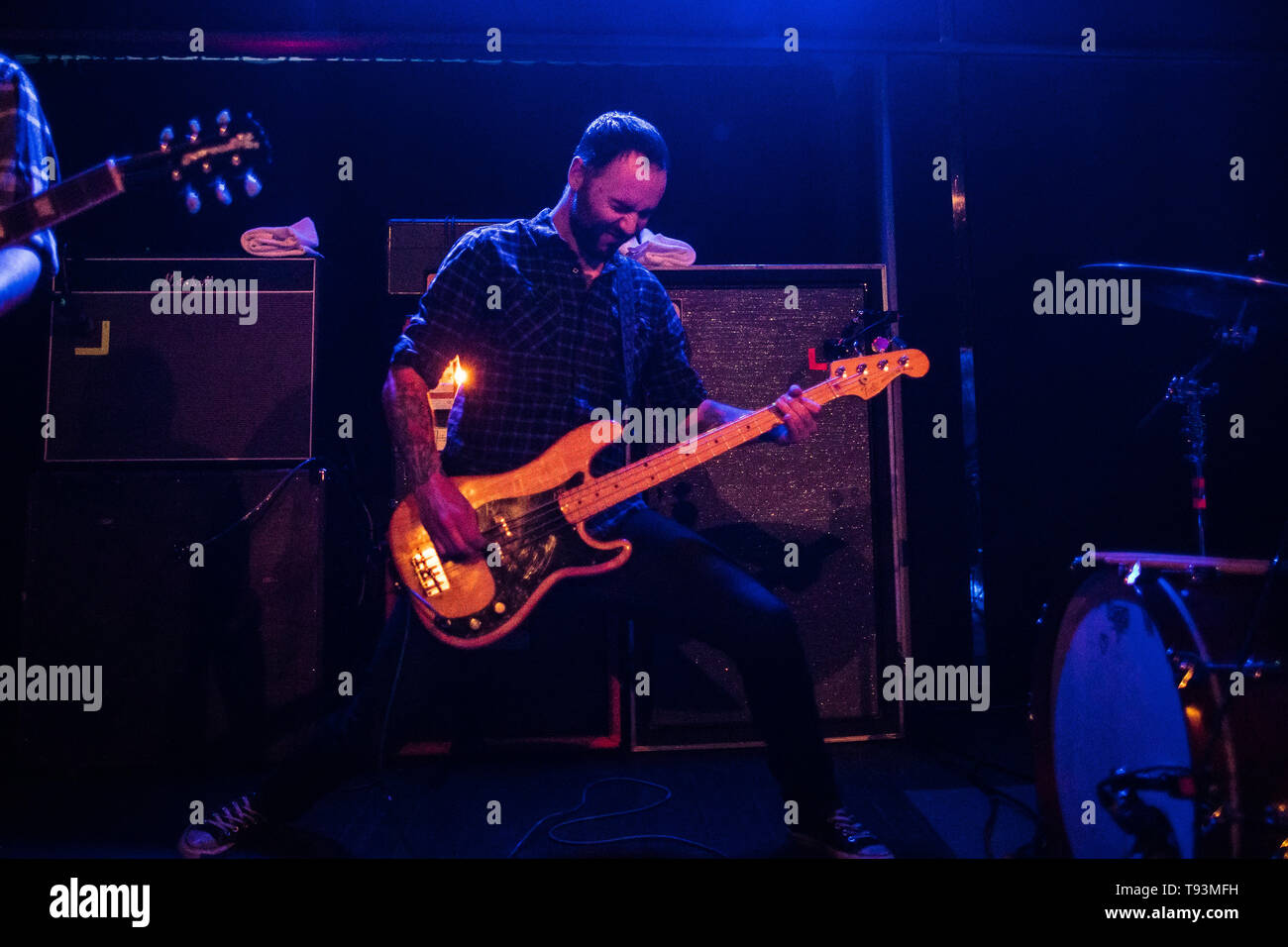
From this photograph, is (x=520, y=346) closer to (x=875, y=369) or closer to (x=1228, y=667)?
(x=875, y=369)

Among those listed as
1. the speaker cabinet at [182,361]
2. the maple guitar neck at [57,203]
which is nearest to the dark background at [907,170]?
the speaker cabinet at [182,361]

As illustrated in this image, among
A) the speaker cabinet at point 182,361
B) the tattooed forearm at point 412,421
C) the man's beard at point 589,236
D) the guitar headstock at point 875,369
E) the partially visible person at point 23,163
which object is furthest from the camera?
the speaker cabinet at point 182,361

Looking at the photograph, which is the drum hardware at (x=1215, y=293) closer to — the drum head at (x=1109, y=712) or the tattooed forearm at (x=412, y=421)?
the drum head at (x=1109, y=712)

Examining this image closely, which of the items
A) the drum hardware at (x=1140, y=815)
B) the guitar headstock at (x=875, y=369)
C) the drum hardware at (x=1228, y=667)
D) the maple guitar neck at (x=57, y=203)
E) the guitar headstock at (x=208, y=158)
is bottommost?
the drum hardware at (x=1140, y=815)

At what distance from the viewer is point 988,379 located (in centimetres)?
360

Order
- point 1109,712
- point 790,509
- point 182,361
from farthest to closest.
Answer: point 790,509 → point 182,361 → point 1109,712

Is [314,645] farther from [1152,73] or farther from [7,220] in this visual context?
[1152,73]

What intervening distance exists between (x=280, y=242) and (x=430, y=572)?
1.73 meters

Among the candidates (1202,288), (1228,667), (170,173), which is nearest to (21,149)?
(170,173)

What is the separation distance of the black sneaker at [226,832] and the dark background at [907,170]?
145 cm

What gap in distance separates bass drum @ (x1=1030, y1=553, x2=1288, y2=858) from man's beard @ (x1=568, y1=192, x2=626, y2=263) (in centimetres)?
150

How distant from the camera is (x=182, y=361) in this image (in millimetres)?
2934

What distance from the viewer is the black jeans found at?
1.97 metres

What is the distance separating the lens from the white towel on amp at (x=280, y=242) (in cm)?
300
